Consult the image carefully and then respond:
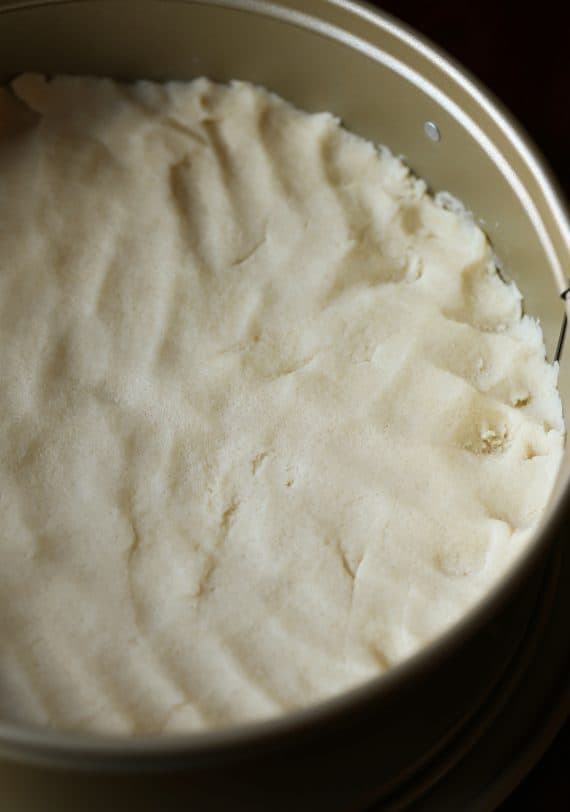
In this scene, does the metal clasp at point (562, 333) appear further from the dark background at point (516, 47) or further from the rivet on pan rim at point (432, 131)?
the dark background at point (516, 47)

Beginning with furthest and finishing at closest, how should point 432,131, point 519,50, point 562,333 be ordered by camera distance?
point 519,50 < point 432,131 < point 562,333

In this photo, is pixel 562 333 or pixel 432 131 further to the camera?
pixel 432 131

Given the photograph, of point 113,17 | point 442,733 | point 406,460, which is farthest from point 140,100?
point 442,733

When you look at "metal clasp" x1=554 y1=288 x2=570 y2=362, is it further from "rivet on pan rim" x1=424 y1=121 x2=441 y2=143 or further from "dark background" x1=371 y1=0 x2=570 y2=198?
"dark background" x1=371 y1=0 x2=570 y2=198

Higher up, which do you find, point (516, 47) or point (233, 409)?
point (516, 47)

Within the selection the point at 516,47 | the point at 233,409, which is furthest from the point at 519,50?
the point at 233,409

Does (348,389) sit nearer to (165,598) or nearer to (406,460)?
(406,460)

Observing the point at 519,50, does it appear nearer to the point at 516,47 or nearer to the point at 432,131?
the point at 516,47
